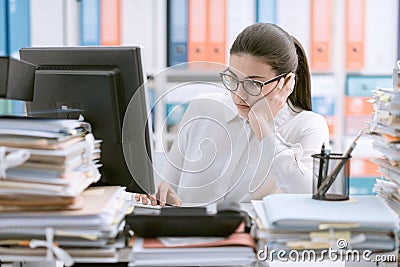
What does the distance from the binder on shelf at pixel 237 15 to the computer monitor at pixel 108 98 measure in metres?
1.62

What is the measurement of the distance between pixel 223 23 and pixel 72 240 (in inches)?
80.5

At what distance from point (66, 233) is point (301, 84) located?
1154 mm

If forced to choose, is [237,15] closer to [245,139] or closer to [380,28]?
[380,28]

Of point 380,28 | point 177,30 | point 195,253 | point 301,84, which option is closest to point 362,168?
point 380,28

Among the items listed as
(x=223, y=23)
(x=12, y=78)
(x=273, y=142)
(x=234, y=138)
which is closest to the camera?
(x=12, y=78)

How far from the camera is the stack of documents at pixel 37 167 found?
1.14m

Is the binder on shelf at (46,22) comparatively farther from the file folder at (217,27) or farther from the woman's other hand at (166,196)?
the woman's other hand at (166,196)

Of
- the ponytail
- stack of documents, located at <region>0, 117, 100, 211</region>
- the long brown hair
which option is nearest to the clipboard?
stack of documents, located at <region>0, 117, 100, 211</region>

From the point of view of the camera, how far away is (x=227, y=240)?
118 cm

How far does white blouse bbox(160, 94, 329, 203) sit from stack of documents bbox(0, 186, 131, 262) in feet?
1.04

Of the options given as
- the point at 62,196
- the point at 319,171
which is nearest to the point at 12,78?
the point at 62,196

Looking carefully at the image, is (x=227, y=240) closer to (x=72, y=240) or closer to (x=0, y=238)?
(x=72, y=240)

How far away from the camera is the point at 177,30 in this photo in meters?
3.08

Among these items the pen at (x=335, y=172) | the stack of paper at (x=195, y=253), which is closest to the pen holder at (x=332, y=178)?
the pen at (x=335, y=172)
